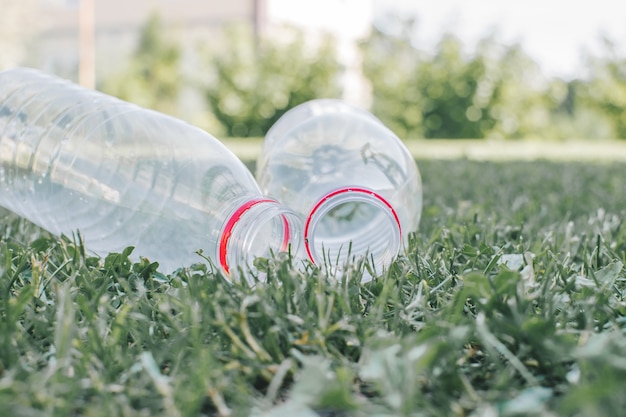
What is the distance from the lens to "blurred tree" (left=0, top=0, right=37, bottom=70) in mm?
18156

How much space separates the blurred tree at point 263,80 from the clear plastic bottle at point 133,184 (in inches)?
433

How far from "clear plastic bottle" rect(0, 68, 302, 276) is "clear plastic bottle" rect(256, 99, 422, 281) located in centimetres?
21

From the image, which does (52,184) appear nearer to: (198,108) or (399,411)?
(399,411)

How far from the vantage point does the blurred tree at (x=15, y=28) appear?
59.6 feet

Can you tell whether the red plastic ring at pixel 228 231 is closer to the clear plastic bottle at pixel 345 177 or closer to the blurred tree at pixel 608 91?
the clear plastic bottle at pixel 345 177

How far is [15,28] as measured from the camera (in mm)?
19219

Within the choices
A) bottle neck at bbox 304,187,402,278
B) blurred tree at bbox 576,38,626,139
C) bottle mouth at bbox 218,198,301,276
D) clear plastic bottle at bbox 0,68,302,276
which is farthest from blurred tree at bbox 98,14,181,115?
bottle mouth at bbox 218,198,301,276

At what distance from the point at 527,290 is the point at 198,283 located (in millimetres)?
550

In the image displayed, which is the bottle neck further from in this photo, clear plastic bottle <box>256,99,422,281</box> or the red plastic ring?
the red plastic ring

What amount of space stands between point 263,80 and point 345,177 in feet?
38.5

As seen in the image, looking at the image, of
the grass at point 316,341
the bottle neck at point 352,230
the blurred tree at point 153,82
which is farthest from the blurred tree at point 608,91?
the grass at point 316,341

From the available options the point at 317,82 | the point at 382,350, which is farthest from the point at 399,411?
the point at 317,82

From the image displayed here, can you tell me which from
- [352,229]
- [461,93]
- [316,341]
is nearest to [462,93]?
[461,93]

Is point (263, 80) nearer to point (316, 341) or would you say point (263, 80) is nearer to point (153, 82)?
point (153, 82)
